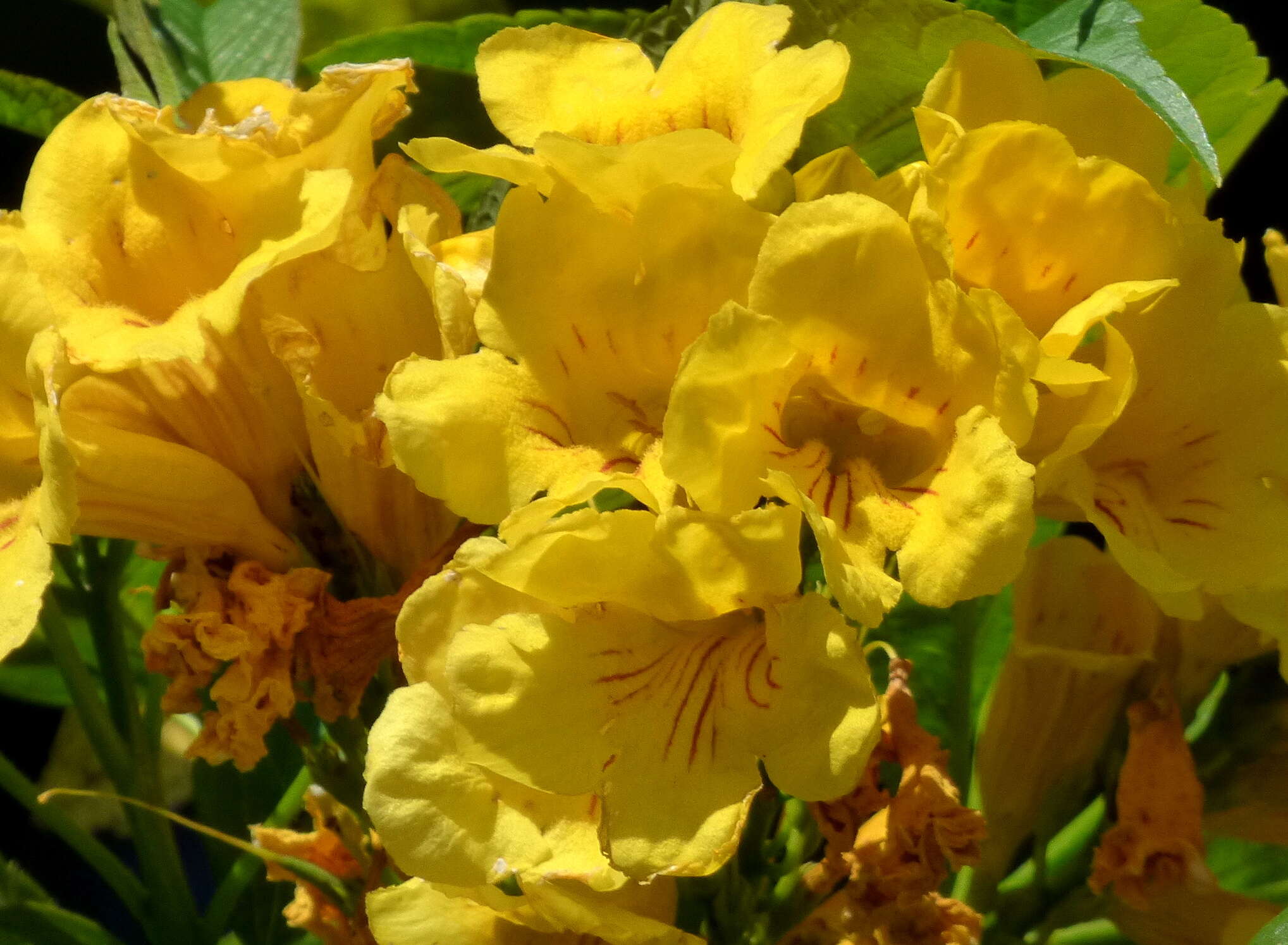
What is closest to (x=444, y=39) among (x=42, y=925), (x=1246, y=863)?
(x=42, y=925)

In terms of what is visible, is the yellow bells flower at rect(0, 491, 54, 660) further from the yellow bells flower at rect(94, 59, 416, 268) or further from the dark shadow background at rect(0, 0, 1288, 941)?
the dark shadow background at rect(0, 0, 1288, 941)

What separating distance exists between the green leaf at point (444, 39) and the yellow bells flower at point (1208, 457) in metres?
0.30

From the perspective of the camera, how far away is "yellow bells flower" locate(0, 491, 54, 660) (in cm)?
42

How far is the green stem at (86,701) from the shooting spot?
1.79ft

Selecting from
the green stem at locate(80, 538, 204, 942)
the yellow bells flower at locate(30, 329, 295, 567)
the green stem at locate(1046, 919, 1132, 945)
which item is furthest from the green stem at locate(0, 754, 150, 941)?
the green stem at locate(1046, 919, 1132, 945)

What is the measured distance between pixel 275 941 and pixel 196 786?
0.34 ft

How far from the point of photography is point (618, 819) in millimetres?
382

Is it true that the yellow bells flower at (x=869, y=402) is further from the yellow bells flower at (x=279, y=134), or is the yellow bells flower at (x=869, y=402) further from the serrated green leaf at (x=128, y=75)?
the serrated green leaf at (x=128, y=75)

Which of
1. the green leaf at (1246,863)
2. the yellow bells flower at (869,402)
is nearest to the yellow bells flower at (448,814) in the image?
the yellow bells flower at (869,402)

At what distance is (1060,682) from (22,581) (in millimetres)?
414

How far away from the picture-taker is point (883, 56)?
1.71 ft

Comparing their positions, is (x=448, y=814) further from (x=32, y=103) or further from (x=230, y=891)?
(x=32, y=103)

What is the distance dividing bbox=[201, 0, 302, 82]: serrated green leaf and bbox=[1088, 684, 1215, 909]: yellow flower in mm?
449

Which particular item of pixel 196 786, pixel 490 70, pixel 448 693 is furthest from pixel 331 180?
pixel 196 786
